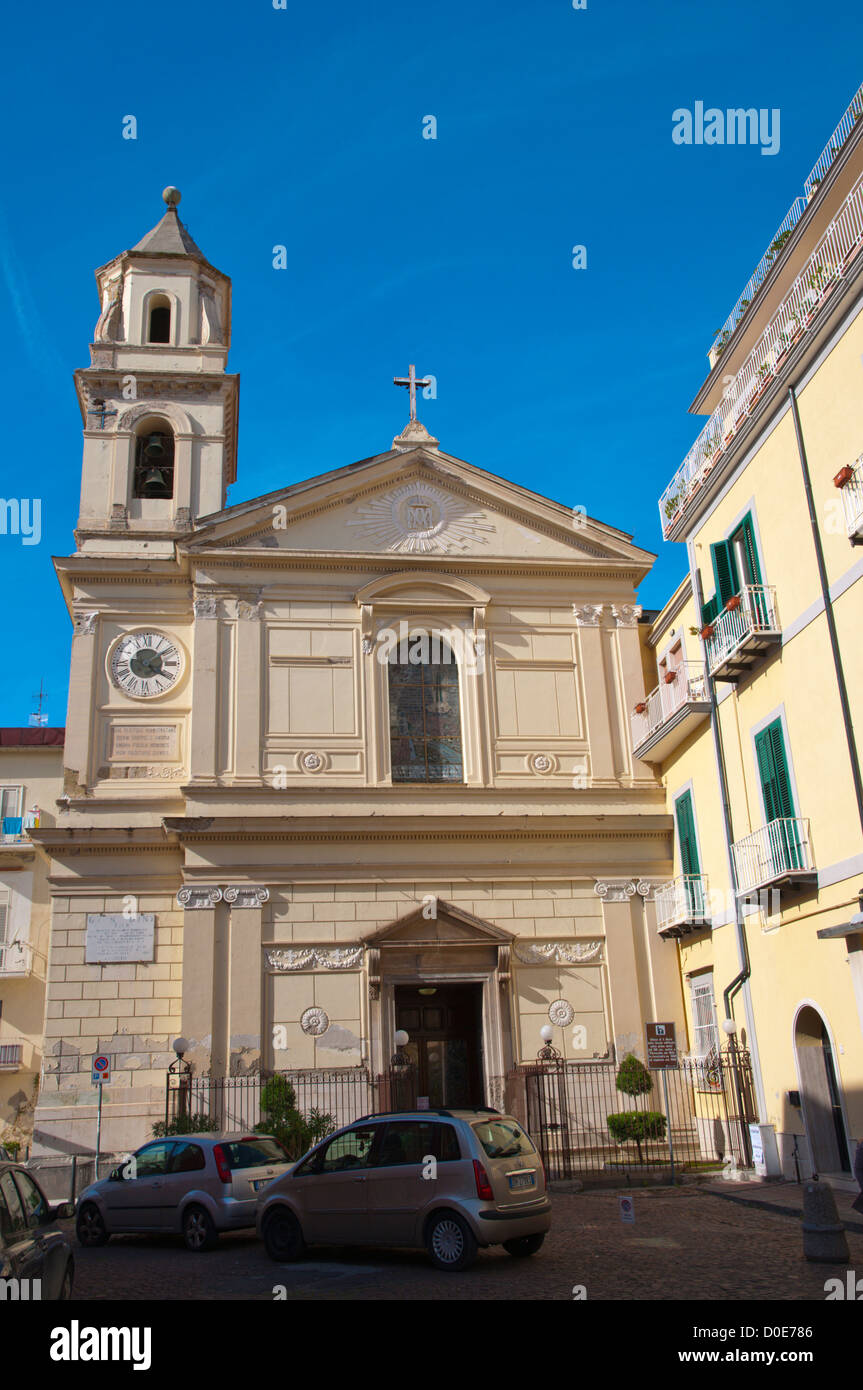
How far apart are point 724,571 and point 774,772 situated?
394 cm

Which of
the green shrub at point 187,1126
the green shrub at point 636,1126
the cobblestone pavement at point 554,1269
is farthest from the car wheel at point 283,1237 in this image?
the green shrub at point 636,1126

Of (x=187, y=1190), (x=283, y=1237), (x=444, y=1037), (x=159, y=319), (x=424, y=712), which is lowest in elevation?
(x=283, y=1237)

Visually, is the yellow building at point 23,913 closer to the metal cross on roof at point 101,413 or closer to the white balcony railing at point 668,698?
the metal cross on roof at point 101,413

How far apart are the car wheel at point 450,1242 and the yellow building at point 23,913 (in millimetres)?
16911

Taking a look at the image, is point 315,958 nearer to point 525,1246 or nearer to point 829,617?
point 525,1246

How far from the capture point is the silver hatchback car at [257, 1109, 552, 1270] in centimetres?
1130

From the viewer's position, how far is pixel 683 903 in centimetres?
2258

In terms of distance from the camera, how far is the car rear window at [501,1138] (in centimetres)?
1170

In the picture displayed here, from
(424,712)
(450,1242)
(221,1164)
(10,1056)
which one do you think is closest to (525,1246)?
(450,1242)

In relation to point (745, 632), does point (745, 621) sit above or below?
above

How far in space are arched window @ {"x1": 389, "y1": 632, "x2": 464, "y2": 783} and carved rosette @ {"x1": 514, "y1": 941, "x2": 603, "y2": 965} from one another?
3.88 m

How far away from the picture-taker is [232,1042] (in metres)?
22.2

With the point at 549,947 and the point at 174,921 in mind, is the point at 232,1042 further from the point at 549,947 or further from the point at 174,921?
the point at 549,947
